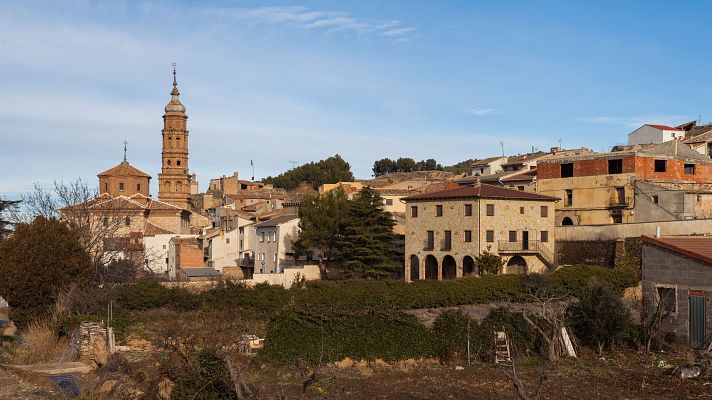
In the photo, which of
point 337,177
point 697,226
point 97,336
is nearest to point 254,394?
point 97,336

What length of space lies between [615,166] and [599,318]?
2562cm

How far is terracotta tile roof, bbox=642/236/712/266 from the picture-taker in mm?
27891

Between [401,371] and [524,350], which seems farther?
[524,350]

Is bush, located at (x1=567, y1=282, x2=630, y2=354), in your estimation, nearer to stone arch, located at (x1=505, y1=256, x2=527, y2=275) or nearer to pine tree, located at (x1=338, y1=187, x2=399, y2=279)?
stone arch, located at (x1=505, y1=256, x2=527, y2=275)

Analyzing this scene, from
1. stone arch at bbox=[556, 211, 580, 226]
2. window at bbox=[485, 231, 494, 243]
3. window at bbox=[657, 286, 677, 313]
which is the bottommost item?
window at bbox=[657, 286, 677, 313]

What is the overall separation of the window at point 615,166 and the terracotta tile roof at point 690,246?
64.2ft

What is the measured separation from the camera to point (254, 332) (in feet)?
106

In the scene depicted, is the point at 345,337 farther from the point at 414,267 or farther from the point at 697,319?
the point at 414,267

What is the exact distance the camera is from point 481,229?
48.2 metres

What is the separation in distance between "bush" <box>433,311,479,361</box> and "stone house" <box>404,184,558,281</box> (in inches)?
817

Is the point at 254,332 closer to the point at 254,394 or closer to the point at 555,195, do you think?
the point at 254,394

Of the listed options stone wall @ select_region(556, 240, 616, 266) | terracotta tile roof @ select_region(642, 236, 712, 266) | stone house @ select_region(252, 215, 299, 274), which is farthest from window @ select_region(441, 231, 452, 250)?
terracotta tile roof @ select_region(642, 236, 712, 266)

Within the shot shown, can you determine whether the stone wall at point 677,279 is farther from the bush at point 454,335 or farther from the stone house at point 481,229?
the stone house at point 481,229

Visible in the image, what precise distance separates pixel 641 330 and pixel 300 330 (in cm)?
1270
